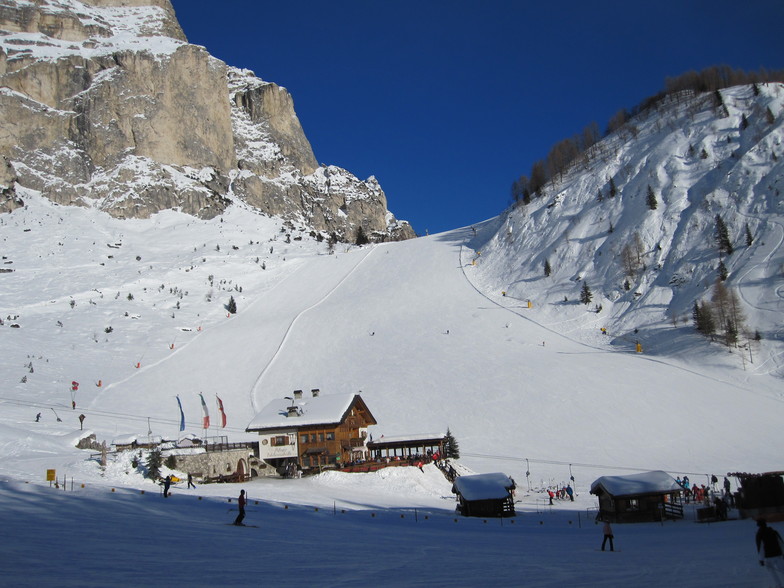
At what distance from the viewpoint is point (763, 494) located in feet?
73.4

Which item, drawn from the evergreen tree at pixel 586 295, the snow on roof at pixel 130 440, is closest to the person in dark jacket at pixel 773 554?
the snow on roof at pixel 130 440

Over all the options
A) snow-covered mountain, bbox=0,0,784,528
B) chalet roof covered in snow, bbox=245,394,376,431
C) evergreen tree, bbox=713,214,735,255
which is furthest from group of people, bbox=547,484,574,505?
evergreen tree, bbox=713,214,735,255

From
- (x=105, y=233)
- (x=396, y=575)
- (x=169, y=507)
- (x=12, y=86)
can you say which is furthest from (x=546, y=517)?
(x=12, y=86)

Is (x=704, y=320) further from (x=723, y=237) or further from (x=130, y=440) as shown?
(x=130, y=440)

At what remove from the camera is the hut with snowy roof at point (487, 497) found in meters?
26.4

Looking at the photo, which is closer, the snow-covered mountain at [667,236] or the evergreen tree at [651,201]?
the snow-covered mountain at [667,236]

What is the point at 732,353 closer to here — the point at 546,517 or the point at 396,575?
the point at 546,517

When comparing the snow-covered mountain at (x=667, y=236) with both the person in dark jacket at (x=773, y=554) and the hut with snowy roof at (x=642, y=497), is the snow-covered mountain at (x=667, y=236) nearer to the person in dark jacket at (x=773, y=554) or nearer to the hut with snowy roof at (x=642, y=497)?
the hut with snowy roof at (x=642, y=497)

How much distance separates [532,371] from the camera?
47.2 m

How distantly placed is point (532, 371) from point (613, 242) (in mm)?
23666

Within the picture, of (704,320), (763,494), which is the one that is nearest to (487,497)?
(763,494)

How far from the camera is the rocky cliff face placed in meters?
118

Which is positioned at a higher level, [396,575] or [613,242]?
[613,242]

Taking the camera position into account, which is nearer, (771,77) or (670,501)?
(670,501)
